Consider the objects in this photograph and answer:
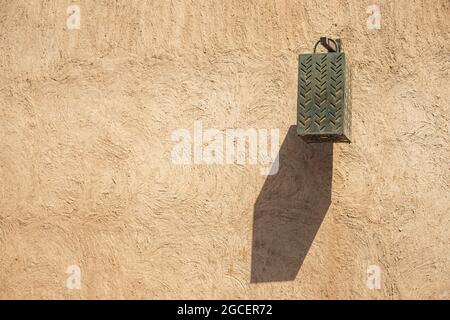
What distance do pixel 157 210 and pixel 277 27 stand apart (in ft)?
7.47

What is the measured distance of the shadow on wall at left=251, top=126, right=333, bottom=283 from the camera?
6.73 metres

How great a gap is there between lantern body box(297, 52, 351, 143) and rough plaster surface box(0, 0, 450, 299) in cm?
60

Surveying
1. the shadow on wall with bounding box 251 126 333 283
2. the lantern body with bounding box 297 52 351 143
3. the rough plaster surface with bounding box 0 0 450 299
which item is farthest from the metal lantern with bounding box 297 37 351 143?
the rough plaster surface with bounding box 0 0 450 299

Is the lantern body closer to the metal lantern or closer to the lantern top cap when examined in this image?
the metal lantern

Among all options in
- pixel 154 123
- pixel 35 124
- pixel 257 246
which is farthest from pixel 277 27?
pixel 35 124

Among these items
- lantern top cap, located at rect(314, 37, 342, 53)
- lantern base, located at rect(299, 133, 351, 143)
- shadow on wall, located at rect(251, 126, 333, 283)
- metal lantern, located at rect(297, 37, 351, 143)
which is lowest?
shadow on wall, located at rect(251, 126, 333, 283)

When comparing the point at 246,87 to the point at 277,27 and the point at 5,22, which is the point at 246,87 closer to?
the point at 277,27

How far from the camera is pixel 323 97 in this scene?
6.22 m

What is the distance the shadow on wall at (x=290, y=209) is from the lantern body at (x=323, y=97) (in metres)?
0.50

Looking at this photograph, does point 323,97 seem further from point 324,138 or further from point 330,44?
point 330,44

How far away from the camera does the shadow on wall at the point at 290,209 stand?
6730mm

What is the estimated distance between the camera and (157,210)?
277 inches

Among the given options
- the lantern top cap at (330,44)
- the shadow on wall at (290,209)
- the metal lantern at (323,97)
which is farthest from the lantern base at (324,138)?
the lantern top cap at (330,44)
